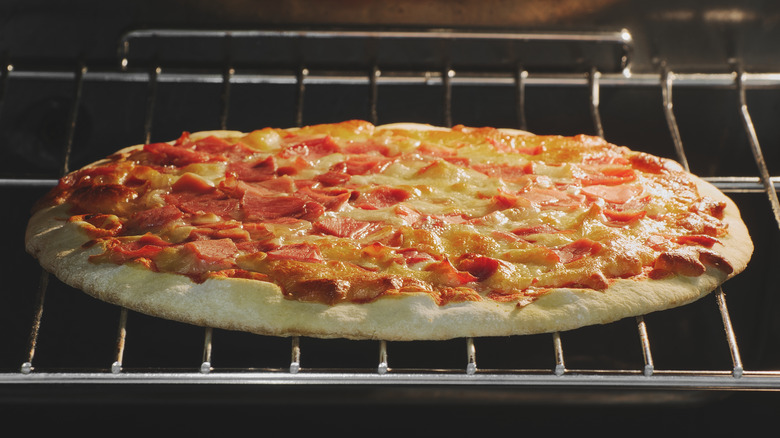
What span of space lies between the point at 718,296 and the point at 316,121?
1769mm

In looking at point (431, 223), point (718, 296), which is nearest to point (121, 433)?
point (431, 223)

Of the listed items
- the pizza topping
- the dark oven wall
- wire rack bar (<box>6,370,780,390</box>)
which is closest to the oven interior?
the dark oven wall

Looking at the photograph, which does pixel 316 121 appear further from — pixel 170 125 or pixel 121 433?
pixel 121 433

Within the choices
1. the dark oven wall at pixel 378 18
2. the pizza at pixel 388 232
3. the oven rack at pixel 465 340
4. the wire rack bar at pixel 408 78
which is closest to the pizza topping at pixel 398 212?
the pizza at pixel 388 232

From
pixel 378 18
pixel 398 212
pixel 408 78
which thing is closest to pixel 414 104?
pixel 408 78

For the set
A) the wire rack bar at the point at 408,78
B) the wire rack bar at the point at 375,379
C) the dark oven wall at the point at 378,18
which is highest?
the dark oven wall at the point at 378,18

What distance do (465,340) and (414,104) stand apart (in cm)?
98

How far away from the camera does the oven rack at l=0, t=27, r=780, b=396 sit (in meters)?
2.04

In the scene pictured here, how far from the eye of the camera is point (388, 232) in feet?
8.19

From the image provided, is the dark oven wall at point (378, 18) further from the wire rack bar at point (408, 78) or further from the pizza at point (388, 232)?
the pizza at point (388, 232)

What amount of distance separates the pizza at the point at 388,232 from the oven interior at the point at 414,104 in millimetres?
307

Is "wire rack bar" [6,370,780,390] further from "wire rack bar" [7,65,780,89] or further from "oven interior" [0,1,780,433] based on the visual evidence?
"wire rack bar" [7,65,780,89]

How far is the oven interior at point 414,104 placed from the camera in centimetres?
326

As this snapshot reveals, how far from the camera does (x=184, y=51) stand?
338cm
